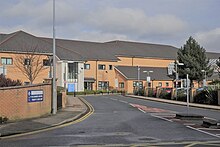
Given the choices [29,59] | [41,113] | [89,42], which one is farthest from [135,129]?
[89,42]

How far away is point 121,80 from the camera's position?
3241 inches

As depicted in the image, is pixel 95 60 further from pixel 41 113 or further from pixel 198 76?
pixel 41 113

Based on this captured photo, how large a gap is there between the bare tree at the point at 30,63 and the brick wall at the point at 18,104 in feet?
127

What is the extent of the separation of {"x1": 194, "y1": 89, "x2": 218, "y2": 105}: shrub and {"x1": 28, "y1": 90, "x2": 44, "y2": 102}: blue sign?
64.4 ft

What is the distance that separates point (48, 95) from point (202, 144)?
12961mm

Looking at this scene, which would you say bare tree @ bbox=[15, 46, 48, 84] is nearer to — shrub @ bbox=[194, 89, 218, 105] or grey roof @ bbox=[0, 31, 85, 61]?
grey roof @ bbox=[0, 31, 85, 61]

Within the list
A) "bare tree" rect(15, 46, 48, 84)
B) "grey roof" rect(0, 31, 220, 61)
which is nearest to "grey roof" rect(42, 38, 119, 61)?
"grey roof" rect(0, 31, 220, 61)

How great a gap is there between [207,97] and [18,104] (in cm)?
2290

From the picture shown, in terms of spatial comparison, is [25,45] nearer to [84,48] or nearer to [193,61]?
[84,48]

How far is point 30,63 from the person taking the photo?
61.1 meters

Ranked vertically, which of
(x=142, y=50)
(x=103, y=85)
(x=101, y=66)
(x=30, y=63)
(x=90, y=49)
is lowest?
(x=103, y=85)

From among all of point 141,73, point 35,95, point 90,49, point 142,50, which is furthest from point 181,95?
point 142,50

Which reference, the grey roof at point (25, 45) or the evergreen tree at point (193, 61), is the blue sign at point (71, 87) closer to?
the grey roof at point (25, 45)

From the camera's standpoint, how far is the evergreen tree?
72188 millimetres
